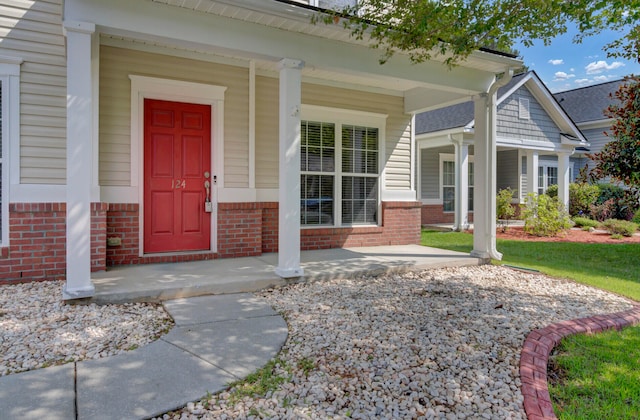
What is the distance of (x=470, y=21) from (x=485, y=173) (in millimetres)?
2549

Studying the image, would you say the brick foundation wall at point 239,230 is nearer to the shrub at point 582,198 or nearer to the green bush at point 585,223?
the green bush at point 585,223

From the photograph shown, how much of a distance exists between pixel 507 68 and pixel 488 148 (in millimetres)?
1229

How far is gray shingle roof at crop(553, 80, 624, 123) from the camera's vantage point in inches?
717

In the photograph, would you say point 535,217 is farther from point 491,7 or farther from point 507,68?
point 491,7

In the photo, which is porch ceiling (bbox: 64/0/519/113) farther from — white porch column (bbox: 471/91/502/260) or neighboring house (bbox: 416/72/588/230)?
neighboring house (bbox: 416/72/588/230)

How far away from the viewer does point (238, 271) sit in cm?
517

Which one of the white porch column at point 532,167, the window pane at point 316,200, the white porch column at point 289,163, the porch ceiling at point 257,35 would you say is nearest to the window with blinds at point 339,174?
the window pane at point 316,200

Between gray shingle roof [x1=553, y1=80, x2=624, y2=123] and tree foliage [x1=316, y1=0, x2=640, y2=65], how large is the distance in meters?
15.3

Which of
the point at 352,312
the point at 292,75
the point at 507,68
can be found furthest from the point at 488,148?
the point at 352,312

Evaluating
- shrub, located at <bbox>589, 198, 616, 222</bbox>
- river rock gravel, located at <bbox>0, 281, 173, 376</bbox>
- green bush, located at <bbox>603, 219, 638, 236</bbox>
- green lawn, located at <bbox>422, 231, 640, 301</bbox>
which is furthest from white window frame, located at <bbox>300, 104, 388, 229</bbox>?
shrub, located at <bbox>589, 198, 616, 222</bbox>

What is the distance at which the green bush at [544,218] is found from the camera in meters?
10.8

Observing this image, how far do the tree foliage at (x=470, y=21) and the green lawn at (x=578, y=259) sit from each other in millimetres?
3276

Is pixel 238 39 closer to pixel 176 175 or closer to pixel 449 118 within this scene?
pixel 176 175

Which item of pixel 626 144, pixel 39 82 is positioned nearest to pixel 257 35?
pixel 39 82
